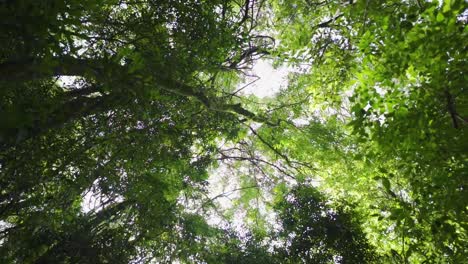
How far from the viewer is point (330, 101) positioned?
5699 millimetres

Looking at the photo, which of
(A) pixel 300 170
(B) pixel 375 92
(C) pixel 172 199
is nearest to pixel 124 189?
(C) pixel 172 199

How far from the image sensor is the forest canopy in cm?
231

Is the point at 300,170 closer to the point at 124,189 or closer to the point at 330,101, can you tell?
the point at 330,101

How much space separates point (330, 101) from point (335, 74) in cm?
51

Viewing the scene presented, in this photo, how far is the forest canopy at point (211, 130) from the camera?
231 centimetres

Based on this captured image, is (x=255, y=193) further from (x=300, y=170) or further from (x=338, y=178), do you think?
(x=338, y=178)

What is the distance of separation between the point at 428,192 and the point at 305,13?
4357 mm

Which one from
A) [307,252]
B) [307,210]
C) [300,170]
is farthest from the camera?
[300,170]

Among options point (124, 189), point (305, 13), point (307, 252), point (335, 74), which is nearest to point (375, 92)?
point (335, 74)

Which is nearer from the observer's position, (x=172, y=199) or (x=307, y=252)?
(x=172, y=199)

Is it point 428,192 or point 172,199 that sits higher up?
point 172,199

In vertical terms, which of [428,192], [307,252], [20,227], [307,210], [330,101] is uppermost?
[330,101]

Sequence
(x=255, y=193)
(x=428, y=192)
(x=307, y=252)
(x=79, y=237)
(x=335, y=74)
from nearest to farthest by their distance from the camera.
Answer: (x=428, y=192) → (x=335, y=74) → (x=79, y=237) → (x=307, y=252) → (x=255, y=193)

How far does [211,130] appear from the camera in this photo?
21.0 ft
